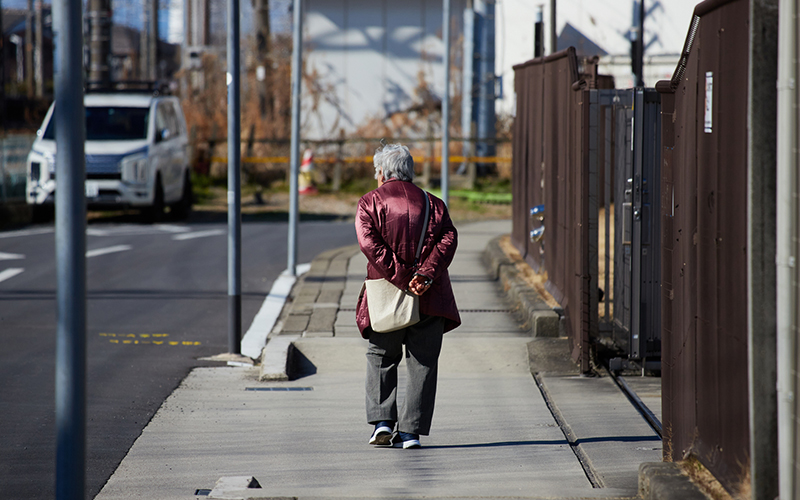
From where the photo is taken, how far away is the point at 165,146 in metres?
17.5

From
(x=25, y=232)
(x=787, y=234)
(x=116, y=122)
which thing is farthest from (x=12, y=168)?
(x=787, y=234)

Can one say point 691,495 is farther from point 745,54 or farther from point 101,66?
point 101,66

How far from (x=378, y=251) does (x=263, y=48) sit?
24.5 metres

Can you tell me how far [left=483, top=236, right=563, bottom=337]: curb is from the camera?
7262 mm

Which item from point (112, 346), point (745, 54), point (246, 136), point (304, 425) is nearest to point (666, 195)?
point (745, 54)

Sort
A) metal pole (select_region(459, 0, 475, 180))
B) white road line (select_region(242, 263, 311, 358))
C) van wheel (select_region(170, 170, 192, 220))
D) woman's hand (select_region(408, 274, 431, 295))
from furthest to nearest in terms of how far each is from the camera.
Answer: metal pole (select_region(459, 0, 475, 180)) < van wheel (select_region(170, 170, 192, 220)) < white road line (select_region(242, 263, 311, 358)) < woman's hand (select_region(408, 274, 431, 295))

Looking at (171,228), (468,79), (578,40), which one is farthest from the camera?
(468,79)

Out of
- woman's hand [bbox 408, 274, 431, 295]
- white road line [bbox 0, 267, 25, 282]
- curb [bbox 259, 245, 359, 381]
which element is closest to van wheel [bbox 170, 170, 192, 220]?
curb [bbox 259, 245, 359, 381]

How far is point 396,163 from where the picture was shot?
201 inches

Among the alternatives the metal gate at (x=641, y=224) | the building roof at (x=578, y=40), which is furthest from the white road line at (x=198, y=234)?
the metal gate at (x=641, y=224)

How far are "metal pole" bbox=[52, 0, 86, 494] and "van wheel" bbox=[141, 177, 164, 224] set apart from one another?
14408 mm

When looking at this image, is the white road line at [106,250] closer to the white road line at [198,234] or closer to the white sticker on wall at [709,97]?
the white road line at [198,234]

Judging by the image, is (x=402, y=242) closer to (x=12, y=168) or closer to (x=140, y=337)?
(x=140, y=337)

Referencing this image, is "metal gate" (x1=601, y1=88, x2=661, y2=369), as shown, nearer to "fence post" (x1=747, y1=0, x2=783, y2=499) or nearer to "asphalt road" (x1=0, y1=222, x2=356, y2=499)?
"asphalt road" (x1=0, y1=222, x2=356, y2=499)
